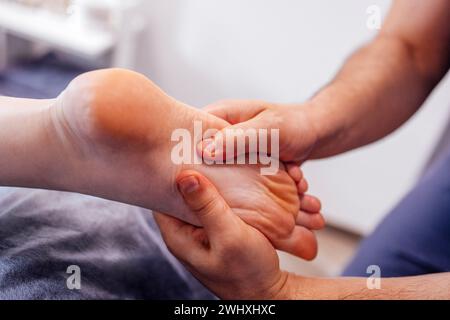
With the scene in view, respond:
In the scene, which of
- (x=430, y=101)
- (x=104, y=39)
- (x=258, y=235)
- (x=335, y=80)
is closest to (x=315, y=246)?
(x=258, y=235)

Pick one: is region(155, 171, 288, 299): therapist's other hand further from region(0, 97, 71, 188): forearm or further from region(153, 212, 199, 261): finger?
region(0, 97, 71, 188): forearm

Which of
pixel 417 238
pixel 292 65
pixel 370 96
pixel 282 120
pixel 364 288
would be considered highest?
pixel 292 65

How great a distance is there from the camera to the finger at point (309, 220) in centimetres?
64

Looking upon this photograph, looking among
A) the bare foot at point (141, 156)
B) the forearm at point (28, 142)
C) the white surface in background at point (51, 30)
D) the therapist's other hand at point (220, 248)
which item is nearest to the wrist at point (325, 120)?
the bare foot at point (141, 156)

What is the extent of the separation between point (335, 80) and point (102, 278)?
A: 489 mm

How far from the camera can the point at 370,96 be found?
0.71m

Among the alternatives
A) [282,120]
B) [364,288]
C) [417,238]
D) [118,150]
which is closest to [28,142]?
[118,150]

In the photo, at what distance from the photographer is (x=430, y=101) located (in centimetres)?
109

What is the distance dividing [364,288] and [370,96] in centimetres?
33

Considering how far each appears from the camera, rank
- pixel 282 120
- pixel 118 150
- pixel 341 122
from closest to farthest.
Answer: pixel 118 150
pixel 282 120
pixel 341 122

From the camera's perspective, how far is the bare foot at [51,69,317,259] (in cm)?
43

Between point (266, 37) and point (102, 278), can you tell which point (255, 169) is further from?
point (266, 37)

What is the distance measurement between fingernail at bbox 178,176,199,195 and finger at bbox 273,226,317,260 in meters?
0.18
